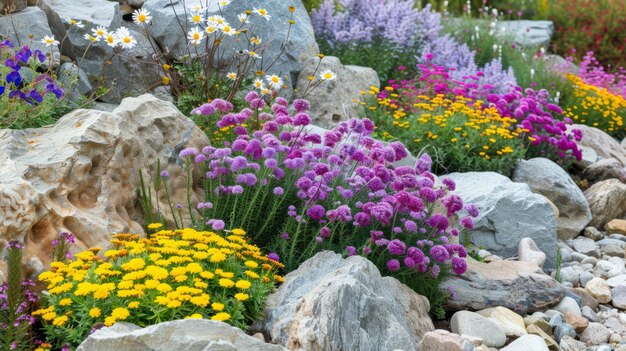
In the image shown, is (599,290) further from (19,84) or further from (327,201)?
(19,84)

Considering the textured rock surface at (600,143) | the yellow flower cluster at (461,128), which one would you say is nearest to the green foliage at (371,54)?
the yellow flower cluster at (461,128)

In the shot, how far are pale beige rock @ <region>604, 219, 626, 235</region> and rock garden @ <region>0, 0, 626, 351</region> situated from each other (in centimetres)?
2

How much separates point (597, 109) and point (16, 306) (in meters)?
9.08

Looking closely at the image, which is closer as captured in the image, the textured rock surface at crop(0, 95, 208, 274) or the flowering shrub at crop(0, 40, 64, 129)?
the textured rock surface at crop(0, 95, 208, 274)

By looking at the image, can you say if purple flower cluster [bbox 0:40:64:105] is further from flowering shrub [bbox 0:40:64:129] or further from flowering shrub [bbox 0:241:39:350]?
flowering shrub [bbox 0:241:39:350]

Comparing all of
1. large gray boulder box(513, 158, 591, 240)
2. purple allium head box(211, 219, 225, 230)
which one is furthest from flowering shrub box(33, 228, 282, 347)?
large gray boulder box(513, 158, 591, 240)

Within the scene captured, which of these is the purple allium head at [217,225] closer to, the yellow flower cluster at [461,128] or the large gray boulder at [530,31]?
the yellow flower cluster at [461,128]

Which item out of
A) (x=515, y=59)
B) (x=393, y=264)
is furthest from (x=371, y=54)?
(x=393, y=264)

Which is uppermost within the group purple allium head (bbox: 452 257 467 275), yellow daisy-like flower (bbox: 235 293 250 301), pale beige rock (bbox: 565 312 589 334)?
yellow daisy-like flower (bbox: 235 293 250 301)

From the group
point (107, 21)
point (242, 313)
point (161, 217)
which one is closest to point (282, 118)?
point (161, 217)

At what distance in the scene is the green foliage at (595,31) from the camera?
14.8m

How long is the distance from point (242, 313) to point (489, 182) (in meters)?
3.46

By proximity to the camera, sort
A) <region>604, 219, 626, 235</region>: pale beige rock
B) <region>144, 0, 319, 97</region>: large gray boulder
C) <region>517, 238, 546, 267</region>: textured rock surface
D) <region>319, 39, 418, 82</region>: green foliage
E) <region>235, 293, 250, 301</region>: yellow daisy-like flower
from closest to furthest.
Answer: <region>235, 293, 250, 301</region>: yellow daisy-like flower, <region>517, 238, 546, 267</region>: textured rock surface, <region>604, 219, 626, 235</region>: pale beige rock, <region>144, 0, 319, 97</region>: large gray boulder, <region>319, 39, 418, 82</region>: green foliage

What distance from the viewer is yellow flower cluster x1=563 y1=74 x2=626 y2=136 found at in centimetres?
1018
